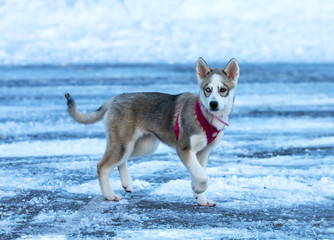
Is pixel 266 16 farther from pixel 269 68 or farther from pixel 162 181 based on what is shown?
pixel 162 181

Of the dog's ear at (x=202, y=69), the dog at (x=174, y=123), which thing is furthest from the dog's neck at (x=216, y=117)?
the dog's ear at (x=202, y=69)

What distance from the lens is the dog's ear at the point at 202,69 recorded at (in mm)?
6266

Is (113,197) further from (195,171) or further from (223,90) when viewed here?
(223,90)

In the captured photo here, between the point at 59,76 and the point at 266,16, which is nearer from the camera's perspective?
the point at 59,76

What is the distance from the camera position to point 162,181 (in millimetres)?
7090

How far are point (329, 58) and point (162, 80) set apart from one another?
9.93m

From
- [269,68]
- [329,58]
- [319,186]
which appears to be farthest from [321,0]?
[319,186]

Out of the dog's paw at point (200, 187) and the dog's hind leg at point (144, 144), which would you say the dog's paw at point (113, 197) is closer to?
the dog's hind leg at point (144, 144)

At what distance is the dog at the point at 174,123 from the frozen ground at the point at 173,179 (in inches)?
12.5

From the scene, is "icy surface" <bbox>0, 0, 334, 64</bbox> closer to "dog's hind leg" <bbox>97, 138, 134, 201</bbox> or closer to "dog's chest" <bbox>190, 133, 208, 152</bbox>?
"dog's hind leg" <bbox>97, 138, 134, 201</bbox>

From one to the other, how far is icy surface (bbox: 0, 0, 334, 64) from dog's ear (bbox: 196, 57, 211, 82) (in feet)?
58.9

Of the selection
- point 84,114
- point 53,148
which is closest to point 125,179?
point 84,114

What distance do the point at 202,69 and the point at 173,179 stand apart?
1442 mm

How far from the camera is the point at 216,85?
19.7 ft
